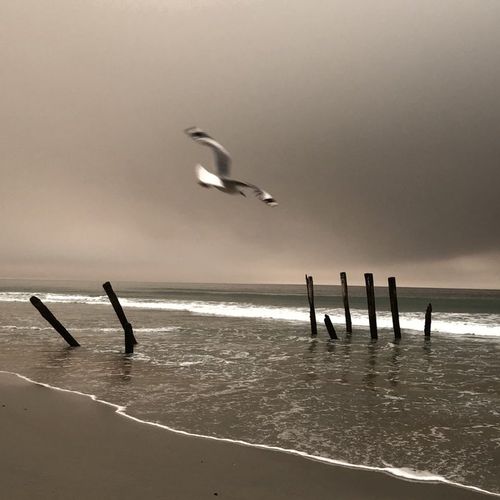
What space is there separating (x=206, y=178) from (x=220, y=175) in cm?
43

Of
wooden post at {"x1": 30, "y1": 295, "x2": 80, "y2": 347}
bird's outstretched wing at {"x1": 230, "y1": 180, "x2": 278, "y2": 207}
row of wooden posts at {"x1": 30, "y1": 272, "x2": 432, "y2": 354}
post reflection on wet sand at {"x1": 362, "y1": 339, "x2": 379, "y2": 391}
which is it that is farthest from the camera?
wooden post at {"x1": 30, "y1": 295, "x2": 80, "y2": 347}

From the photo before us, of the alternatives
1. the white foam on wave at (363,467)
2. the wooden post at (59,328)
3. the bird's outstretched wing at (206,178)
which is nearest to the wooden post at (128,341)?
the wooden post at (59,328)

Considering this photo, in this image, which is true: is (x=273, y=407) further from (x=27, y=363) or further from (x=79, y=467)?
(x=27, y=363)

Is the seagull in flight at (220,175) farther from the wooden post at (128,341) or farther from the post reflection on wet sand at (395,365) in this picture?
the wooden post at (128,341)

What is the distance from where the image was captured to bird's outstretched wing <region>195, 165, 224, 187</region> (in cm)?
527

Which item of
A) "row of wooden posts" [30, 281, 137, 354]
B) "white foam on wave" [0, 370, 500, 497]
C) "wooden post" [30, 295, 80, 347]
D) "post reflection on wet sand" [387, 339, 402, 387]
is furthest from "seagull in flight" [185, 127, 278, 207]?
"wooden post" [30, 295, 80, 347]

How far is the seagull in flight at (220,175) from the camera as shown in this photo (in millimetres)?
5234

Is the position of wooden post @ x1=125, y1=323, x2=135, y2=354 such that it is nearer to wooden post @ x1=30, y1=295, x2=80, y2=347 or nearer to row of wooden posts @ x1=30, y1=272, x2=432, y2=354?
row of wooden posts @ x1=30, y1=272, x2=432, y2=354

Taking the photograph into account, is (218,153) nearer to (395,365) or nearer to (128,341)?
(395,365)

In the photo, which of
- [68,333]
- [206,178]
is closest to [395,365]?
[68,333]

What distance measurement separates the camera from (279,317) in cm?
3484

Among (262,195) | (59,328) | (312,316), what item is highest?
(262,195)

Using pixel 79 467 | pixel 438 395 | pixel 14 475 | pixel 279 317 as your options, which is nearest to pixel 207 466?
pixel 79 467

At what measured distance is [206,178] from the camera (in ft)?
17.7
